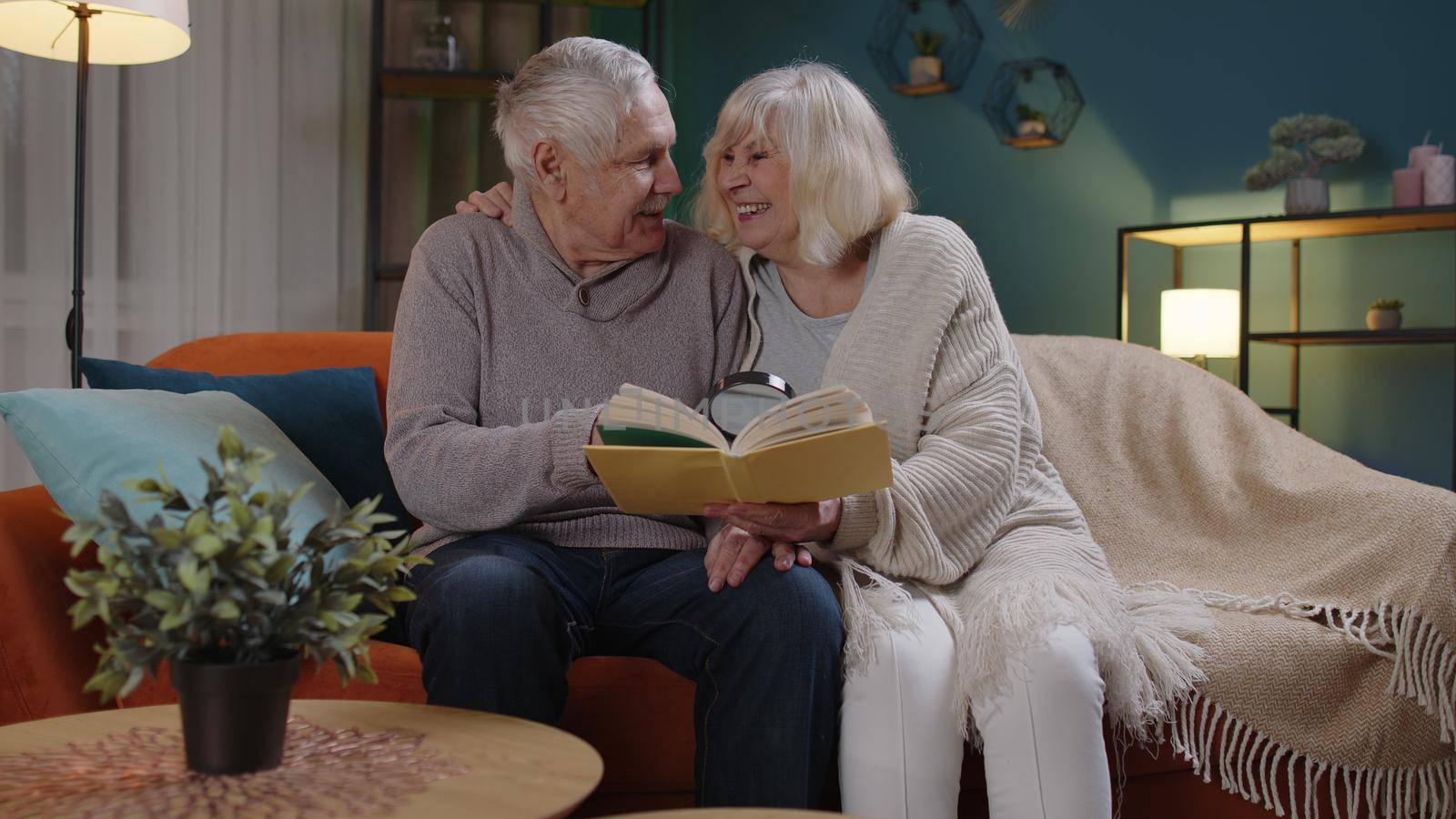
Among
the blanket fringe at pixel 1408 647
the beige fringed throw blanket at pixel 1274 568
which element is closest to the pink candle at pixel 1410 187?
the beige fringed throw blanket at pixel 1274 568

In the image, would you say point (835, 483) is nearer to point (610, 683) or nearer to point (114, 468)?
point (610, 683)

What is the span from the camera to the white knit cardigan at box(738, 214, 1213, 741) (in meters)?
1.38

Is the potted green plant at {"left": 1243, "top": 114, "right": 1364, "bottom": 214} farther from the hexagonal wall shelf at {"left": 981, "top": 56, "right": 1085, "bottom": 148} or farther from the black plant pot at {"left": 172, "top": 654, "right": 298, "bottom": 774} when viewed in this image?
the black plant pot at {"left": 172, "top": 654, "right": 298, "bottom": 774}

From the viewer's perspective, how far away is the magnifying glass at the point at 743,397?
148cm

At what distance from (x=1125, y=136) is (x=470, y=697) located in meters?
3.40

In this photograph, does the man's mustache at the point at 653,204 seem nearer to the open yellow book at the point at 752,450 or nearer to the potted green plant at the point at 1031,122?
the open yellow book at the point at 752,450

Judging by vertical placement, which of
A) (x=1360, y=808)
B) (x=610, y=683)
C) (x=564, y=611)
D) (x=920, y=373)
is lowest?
(x=1360, y=808)

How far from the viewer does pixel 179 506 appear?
33.1 inches

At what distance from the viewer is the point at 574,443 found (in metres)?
1.38

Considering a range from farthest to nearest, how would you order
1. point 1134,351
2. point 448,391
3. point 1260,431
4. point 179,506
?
point 1134,351, point 1260,431, point 448,391, point 179,506

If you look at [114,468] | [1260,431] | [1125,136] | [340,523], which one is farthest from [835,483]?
[1125,136]

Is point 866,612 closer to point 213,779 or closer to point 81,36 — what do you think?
point 213,779

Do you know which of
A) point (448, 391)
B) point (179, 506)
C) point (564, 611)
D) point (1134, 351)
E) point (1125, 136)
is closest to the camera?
point (179, 506)

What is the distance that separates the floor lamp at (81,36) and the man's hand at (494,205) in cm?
86
